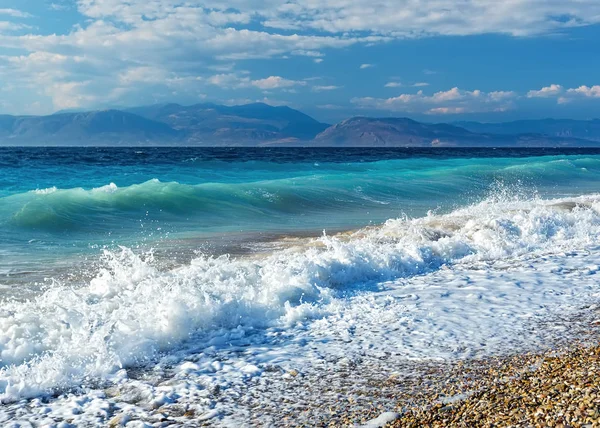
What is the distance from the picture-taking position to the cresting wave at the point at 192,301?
5633 millimetres

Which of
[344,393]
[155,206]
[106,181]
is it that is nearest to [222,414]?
[344,393]

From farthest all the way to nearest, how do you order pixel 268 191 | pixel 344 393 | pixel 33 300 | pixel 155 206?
pixel 268 191, pixel 155 206, pixel 33 300, pixel 344 393

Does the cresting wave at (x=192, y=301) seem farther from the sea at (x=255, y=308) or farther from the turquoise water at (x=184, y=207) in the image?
the turquoise water at (x=184, y=207)

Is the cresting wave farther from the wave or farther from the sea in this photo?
the wave

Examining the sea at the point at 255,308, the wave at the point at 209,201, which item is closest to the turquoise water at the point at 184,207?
the wave at the point at 209,201

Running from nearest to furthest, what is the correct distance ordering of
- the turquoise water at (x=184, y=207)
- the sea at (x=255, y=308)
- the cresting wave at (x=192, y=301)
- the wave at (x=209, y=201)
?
the sea at (x=255, y=308), the cresting wave at (x=192, y=301), the turquoise water at (x=184, y=207), the wave at (x=209, y=201)

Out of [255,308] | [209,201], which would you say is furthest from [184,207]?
[255,308]

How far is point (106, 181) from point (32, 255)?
2081 centimetres

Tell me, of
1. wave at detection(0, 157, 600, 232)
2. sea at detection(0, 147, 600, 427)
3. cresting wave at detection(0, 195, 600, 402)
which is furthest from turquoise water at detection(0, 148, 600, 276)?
cresting wave at detection(0, 195, 600, 402)

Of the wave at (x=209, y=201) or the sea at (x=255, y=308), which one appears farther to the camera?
the wave at (x=209, y=201)

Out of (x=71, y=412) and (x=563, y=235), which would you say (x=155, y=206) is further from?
(x=71, y=412)

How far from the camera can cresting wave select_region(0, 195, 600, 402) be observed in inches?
222

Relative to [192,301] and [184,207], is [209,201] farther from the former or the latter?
[192,301]

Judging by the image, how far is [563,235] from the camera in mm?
12133
